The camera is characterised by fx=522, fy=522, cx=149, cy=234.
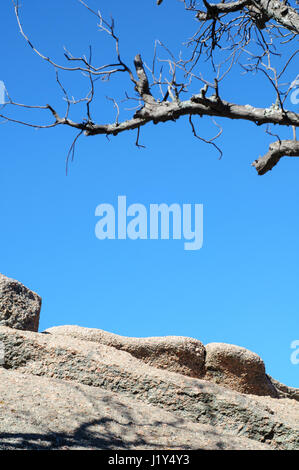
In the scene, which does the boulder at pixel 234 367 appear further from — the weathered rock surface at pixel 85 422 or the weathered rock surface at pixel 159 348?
the weathered rock surface at pixel 85 422

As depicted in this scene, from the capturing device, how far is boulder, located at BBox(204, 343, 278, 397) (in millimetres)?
12508

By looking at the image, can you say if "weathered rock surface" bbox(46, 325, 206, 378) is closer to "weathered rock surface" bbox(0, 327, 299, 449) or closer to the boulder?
the boulder

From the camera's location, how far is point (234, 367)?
12562mm

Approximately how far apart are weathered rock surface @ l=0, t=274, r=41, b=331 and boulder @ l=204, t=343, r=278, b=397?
14.5ft

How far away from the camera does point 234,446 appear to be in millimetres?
7371

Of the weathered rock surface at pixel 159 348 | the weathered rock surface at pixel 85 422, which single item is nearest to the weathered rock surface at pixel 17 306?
the weathered rock surface at pixel 159 348

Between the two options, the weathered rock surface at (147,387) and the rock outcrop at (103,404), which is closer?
the rock outcrop at (103,404)

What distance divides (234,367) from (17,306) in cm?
547

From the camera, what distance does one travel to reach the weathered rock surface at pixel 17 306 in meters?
10.1

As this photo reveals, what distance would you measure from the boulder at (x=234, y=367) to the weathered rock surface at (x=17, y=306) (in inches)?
174

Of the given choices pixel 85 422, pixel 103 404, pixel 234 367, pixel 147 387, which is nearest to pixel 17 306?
pixel 147 387
